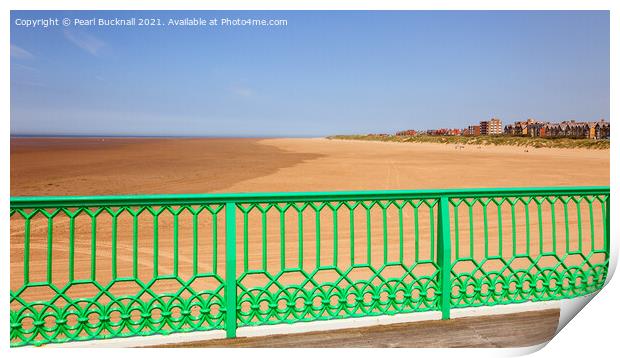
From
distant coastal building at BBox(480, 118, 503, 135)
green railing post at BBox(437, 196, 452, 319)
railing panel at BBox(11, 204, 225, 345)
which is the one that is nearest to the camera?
railing panel at BBox(11, 204, 225, 345)

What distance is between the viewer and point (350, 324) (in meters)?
4.18

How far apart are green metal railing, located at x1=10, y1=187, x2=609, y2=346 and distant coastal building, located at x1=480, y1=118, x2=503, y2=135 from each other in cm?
6495

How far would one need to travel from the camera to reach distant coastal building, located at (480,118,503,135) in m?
74.5

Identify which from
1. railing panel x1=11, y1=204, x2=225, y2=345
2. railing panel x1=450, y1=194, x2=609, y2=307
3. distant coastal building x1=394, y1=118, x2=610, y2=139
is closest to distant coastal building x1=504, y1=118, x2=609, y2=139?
distant coastal building x1=394, y1=118, x2=610, y2=139

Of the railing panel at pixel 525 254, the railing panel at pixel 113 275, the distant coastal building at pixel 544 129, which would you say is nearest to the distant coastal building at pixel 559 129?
the distant coastal building at pixel 544 129

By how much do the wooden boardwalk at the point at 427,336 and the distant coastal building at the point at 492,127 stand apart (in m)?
72.5

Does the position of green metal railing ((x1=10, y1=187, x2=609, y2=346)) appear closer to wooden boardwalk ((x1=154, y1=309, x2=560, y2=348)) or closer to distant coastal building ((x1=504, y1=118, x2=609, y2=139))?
wooden boardwalk ((x1=154, y1=309, x2=560, y2=348))

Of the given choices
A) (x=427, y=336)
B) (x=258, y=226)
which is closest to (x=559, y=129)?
(x=258, y=226)

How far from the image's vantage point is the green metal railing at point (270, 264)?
3820 millimetres

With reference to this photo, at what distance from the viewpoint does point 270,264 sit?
26.9 feet
